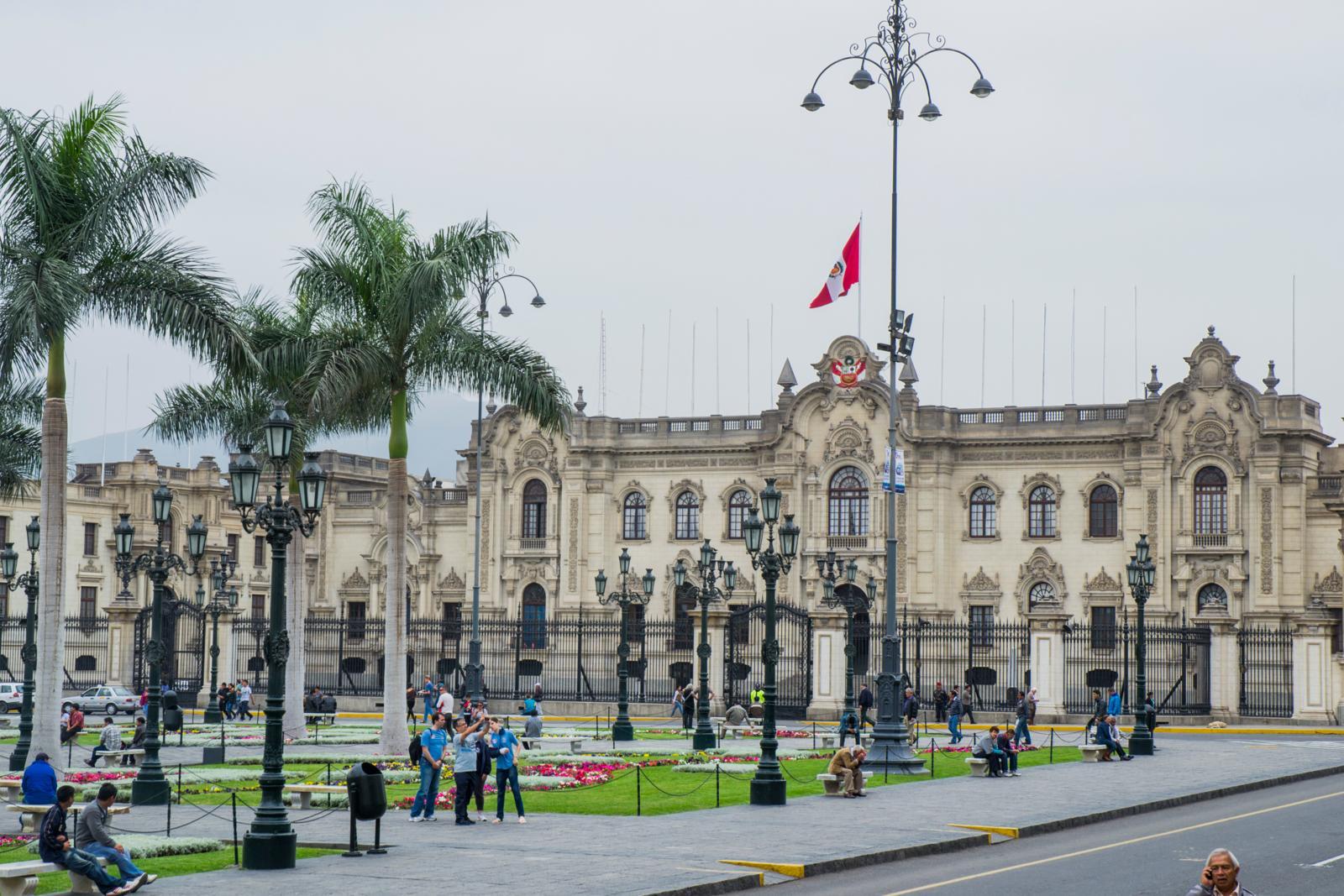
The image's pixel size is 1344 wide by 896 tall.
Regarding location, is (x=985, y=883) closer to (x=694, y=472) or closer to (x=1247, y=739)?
(x=1247, y=739)

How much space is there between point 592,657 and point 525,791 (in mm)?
37374

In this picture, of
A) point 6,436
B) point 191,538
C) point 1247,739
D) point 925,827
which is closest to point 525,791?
point 925,827

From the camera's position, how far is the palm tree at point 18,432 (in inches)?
1346

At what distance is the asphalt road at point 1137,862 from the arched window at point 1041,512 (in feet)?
125

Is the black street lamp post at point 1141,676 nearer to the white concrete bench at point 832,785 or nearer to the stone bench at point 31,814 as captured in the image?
the white concrete bench at point 832,785

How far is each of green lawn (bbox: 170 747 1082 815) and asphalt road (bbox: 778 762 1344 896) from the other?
16.7 ft

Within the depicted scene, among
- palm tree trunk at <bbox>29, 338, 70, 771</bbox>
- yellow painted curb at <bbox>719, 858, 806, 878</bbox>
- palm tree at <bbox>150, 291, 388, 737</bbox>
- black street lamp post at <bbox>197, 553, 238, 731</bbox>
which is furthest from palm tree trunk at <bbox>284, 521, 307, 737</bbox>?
yellow painted curb at <bbox>719, 858, 806, 878</bbox>

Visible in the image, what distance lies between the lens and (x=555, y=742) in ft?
127

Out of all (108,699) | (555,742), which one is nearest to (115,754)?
(555,742)

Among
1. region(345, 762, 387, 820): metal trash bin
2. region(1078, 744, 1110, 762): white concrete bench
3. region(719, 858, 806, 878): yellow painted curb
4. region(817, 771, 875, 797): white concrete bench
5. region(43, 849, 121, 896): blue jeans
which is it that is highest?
region(345, 762, 387, 820): metal trash bin

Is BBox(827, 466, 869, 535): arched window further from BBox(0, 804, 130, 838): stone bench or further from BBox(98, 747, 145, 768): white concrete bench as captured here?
BBox(0, 804, 130, 838): stone bench

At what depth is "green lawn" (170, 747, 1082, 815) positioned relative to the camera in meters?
24.6

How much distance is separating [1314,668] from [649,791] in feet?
92.1

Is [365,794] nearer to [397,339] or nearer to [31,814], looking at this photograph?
[31,814]
